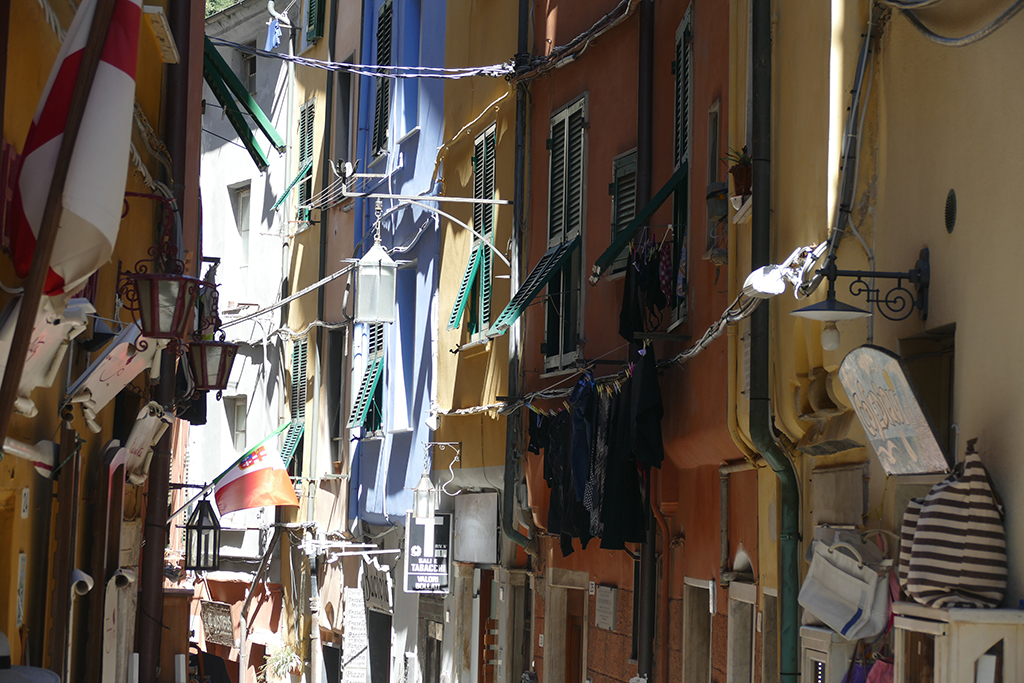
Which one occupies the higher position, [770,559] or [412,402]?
[412,402]

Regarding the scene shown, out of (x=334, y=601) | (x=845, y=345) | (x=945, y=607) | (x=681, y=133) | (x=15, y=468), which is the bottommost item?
(x=334, y=601)

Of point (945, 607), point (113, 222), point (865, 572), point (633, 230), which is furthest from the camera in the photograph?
point (633, 230)

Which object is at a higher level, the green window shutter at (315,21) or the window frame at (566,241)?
the green window shutter at (315,21)

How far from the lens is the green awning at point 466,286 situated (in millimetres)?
16875

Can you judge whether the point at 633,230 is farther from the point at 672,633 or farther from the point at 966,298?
the point at 966,298

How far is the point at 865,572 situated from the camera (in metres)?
7.17

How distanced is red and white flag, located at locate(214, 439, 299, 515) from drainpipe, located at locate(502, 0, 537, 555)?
5.67 m

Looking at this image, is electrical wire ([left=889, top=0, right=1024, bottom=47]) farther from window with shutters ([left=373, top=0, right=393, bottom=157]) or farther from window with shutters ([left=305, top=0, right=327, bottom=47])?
window with shutters ([left=305, top=0, right=327, bottom=47])

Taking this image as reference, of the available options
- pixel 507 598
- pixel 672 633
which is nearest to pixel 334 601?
pixel 507 598

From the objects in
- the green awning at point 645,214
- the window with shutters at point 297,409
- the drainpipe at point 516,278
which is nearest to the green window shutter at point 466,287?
the drainpipe at point 516,278

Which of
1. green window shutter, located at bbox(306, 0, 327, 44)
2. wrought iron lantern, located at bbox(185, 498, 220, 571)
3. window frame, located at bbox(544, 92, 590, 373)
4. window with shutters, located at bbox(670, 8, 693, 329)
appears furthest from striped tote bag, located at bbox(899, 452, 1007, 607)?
green window shutter, located at bbox(306, 0, 327, 44)

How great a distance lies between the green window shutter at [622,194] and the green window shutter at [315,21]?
1348 centimetres

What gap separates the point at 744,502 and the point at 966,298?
3.84 m

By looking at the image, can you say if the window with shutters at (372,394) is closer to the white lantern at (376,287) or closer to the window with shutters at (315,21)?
the white lantern at (376,287)
